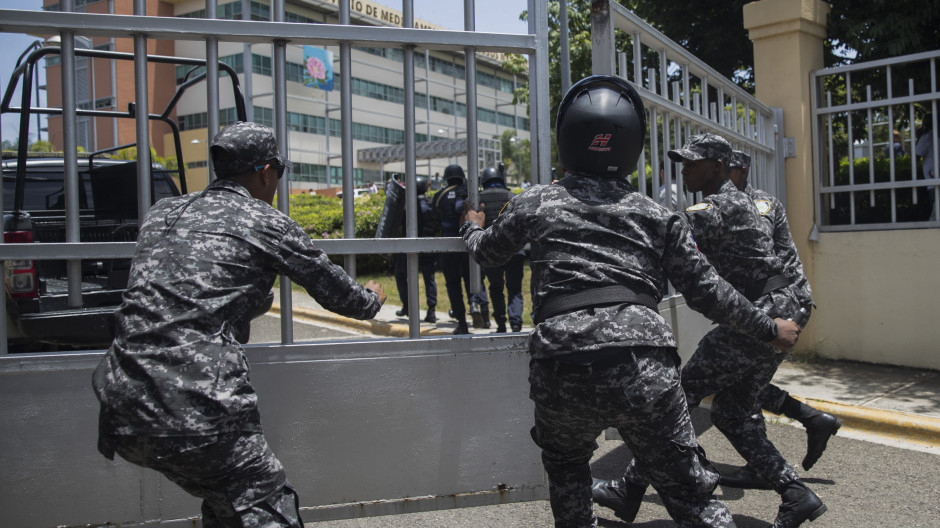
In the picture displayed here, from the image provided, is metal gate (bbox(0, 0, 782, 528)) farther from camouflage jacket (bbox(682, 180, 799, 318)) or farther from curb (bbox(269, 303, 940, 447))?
curb (bbox(269, 303, 940, 447))

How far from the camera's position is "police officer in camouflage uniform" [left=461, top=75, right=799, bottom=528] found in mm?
2455

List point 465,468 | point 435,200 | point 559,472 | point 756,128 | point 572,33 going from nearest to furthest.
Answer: point 559,472 → point 465,468 → point 756,128 → point 435,200 → point 572,33

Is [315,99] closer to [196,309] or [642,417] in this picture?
[196,309]

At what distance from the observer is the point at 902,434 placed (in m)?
4.79

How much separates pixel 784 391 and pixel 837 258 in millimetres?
3245

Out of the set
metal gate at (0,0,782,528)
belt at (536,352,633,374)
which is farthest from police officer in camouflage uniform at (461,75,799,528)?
metal gate at (0,0,782,528)

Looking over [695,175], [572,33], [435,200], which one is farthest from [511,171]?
[695,175]

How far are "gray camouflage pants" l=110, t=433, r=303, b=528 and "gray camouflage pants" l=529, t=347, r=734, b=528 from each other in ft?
3.09

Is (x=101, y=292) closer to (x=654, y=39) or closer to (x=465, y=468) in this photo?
(x=465, y=468)

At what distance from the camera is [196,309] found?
226 cm

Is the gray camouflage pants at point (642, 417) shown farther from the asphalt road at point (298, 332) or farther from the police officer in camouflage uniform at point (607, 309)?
the asphalt road at point (298, 332)

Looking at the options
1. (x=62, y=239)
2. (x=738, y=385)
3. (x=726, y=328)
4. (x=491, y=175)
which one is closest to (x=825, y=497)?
(x=738, y=385)

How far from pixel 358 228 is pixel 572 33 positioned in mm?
5882

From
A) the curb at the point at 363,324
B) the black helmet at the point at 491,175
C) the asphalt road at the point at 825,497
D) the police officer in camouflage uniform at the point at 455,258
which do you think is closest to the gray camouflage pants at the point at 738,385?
the asphalt road at the point at 825,497
